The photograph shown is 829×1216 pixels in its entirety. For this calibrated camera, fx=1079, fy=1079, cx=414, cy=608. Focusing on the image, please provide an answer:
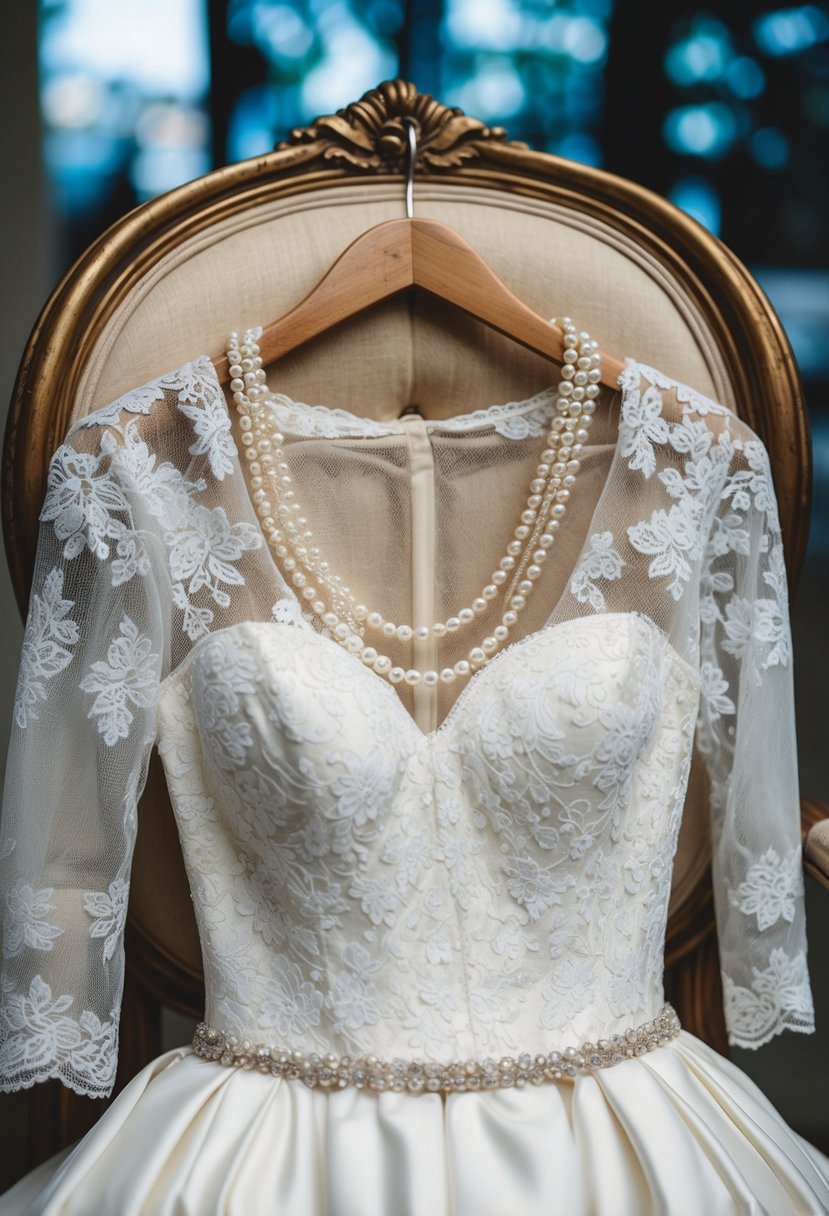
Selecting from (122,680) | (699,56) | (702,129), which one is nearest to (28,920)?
(122,680)

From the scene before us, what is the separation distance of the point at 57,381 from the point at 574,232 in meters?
Result: 0.61

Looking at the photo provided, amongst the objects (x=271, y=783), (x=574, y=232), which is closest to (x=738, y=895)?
(x=271, y=783)

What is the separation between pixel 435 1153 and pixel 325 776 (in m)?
0.32

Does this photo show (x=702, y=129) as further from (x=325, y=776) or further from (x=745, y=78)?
(x=325, y=776)

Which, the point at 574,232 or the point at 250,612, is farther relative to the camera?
the point at 574,232

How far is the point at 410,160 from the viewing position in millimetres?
1231

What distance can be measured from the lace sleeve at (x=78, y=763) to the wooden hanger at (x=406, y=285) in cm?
21

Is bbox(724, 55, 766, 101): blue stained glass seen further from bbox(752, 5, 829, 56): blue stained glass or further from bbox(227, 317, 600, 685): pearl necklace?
bbox(227, 317, 600, 685): pearl necklace

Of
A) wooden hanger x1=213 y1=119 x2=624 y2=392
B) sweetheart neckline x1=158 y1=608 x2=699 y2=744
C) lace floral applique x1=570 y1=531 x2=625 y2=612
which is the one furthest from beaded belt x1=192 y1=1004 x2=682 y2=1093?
wooden hanger x1=213 y1=119 x2=624 y2=392

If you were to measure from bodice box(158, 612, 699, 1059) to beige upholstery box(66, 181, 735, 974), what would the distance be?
234 mm

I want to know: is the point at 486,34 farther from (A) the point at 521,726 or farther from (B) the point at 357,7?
(A) the point at 521,726

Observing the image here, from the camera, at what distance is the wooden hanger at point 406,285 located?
3.66ft

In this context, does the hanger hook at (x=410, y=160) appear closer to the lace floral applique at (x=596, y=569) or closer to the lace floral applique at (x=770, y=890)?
the lace floral applique at (x=596, y=569)

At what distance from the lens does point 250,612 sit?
1.06 m
